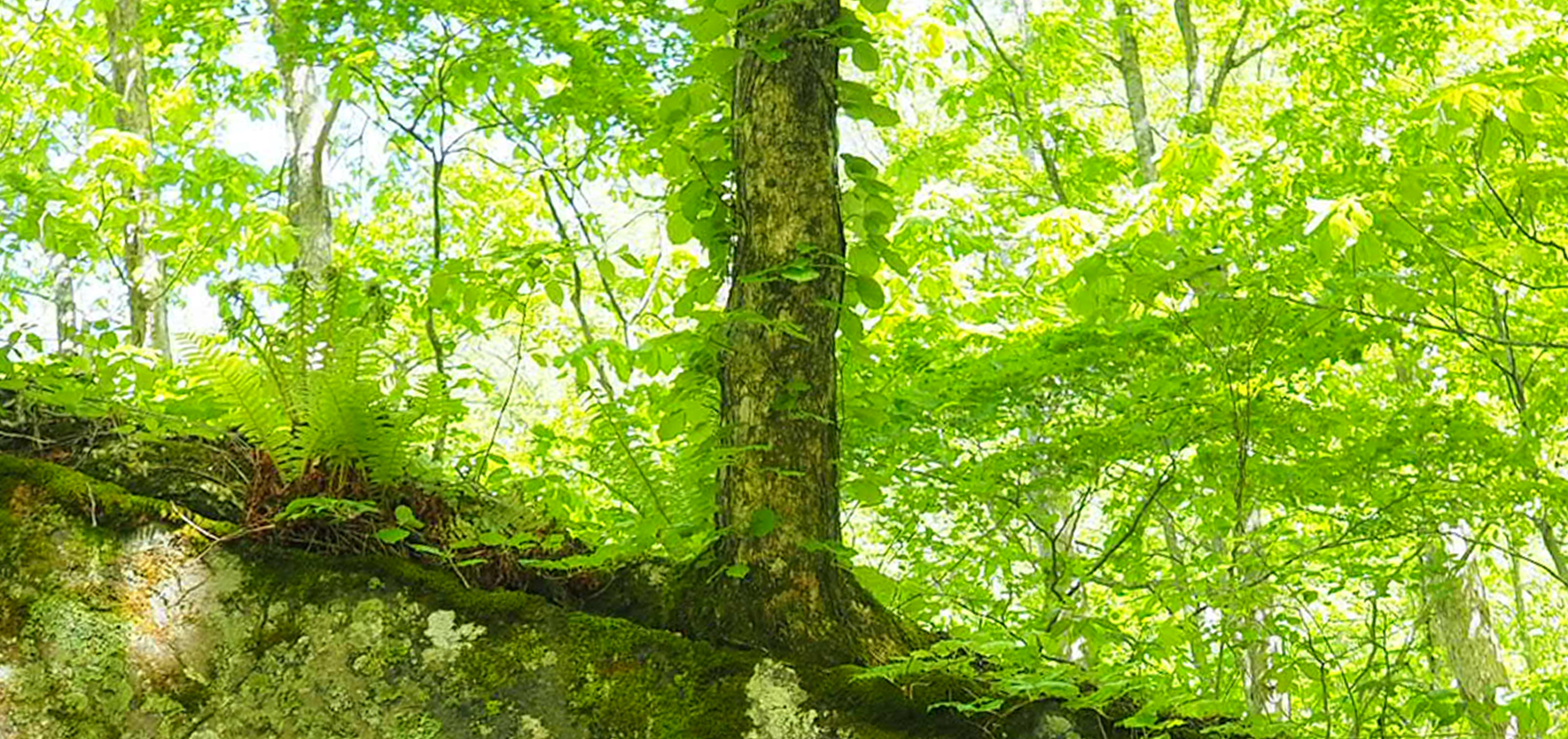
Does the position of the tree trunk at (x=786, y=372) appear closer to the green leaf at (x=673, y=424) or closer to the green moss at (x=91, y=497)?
the green leaf at (x=673, y=424)

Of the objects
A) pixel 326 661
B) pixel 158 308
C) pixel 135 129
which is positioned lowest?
pixel 326 661

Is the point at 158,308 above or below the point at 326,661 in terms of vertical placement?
above

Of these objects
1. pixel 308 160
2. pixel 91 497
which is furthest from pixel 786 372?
pixel 308 160

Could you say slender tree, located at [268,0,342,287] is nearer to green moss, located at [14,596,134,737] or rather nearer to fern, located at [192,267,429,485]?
fern, located at [192,267,429,485]

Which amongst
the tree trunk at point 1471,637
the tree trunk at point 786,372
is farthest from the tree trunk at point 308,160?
the tree trunk at point 1471,637

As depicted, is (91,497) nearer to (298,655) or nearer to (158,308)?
(298,655)

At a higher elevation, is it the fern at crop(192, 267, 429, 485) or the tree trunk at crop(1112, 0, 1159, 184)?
the tree trunk at crop(1112, 0, 1159, 184)

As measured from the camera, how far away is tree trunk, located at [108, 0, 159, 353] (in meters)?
6.97

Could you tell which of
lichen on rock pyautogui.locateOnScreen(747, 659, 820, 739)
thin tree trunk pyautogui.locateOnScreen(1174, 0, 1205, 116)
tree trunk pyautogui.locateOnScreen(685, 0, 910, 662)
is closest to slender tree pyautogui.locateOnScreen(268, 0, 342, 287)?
tree trunk pyautogui.locateOnScreen(685, 0, 910, 662)

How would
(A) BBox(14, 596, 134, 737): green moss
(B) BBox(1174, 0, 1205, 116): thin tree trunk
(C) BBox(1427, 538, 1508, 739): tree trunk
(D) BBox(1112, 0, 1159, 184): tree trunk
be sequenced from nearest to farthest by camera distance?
(A) BBox(14, 596, 134, 737): green moss < (C) BBox(1427, 538, 1508, 739): tree trunk < (D) BBox(1112, 0, 1159, 184): tree trunk < (B) BBox(1174, 0, 1205, 116): thin tree trunk

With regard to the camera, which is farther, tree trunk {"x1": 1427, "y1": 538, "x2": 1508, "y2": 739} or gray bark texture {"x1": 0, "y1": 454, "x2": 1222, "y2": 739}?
tree trunk {"x1": 1427, "y1": 538, "x2": 1508, "y2": 739}

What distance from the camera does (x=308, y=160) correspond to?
8.32 m

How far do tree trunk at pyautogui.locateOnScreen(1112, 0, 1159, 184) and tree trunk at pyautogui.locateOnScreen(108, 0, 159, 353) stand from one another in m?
6.74

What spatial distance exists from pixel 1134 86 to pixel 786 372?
26.4ft
